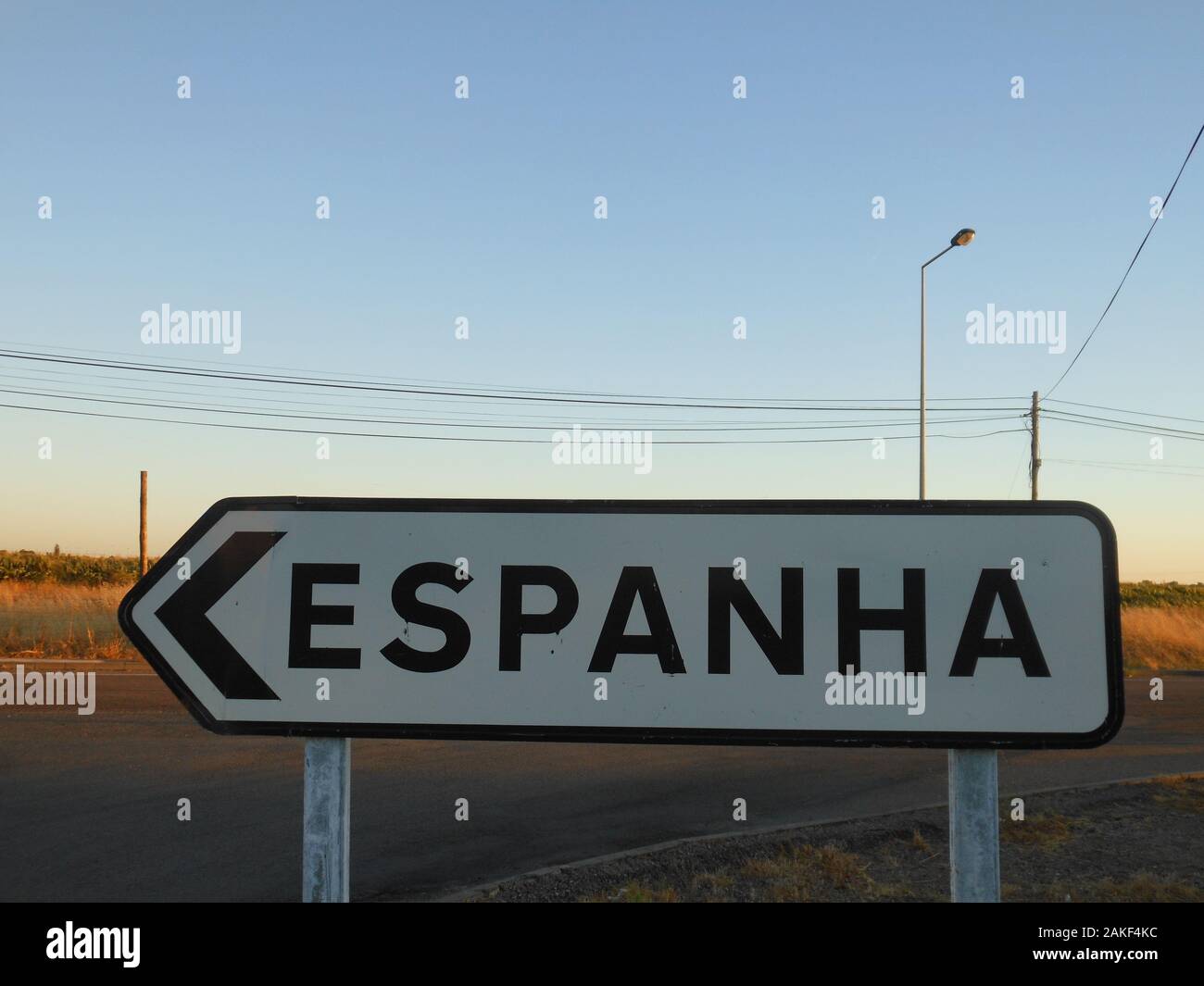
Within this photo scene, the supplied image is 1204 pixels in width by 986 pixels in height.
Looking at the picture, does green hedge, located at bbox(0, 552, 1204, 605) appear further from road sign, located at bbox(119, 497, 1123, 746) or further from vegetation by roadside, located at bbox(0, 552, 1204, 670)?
road sign, located at bbox(119, 497, 1123, 746)

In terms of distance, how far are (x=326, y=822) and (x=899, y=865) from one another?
4500 mm

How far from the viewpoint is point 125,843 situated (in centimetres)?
602

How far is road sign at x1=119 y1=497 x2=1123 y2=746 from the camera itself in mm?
2154

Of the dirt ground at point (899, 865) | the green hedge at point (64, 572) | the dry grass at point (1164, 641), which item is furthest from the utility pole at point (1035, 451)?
the green hedge at point (64, 572)

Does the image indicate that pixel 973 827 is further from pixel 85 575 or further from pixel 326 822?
pixel 85 575

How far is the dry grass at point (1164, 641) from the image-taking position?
21203 millimetres

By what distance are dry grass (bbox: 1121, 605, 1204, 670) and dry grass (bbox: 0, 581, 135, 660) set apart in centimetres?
2142

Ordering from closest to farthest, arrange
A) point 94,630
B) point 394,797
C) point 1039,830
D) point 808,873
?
point 808,873
point 1039,830
point 394,797
point 94,630

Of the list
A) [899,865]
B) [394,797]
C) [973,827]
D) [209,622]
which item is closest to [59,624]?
[394,797]

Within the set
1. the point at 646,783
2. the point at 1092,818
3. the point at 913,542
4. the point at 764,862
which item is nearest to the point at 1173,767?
the point at 1092,818

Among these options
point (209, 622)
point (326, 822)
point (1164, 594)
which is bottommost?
point (1164, 594)

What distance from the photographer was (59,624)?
2144 cm
